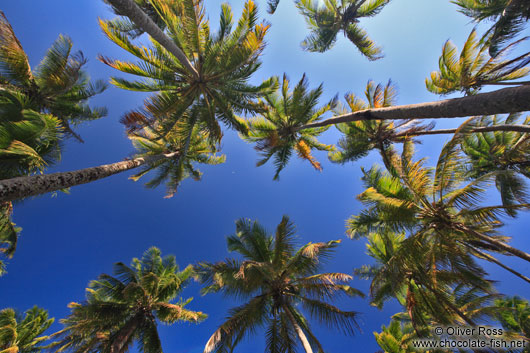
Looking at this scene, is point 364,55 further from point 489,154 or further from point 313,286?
point 313,286

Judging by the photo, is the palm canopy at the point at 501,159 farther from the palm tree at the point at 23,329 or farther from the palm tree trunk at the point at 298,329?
the palm tree at the point at 23,329

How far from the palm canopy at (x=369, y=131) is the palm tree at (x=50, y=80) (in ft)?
38.6

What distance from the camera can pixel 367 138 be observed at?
11.6 m

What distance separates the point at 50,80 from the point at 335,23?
13.2 metres

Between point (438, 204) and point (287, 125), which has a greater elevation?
point (287, 125)

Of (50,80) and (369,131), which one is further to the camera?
(369,131)

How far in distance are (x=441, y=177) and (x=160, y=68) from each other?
418 inches

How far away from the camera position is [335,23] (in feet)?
34.9

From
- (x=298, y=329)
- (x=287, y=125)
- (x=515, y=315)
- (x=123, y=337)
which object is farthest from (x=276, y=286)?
(x=515, y=315)

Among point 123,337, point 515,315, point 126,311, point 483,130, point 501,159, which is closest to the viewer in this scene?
point 483,130

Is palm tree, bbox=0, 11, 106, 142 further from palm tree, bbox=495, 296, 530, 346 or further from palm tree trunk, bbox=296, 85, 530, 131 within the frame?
palm tree, bbox=495, 296, 530, 346

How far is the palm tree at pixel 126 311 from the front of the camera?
28.6 ft

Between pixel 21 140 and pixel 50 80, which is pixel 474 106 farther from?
pixel 50 80

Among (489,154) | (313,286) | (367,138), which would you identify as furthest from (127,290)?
(489,154)
